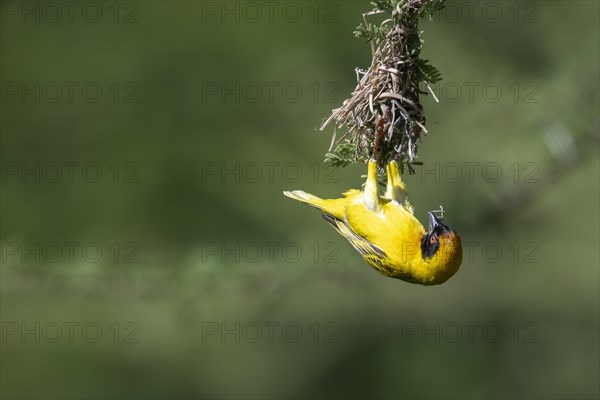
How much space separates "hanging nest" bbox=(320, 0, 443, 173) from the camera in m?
3.20

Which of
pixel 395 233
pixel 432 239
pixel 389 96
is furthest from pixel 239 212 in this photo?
pixel 389 96

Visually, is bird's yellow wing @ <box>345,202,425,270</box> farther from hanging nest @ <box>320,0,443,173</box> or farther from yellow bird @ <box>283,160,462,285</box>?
hanging nest @ <box>320,0,443,173</box>

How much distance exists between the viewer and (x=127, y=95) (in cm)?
957

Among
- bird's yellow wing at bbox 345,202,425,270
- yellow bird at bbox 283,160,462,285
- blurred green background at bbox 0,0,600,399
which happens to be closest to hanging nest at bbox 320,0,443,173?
yellow bird at bbox 283,160,462,285

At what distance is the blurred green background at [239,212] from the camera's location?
287 inches

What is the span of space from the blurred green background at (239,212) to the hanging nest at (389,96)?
2.53 metres

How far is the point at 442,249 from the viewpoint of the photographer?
13.2ft

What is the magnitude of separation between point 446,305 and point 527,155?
428 cm

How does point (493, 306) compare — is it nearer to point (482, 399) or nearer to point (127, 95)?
point (482, 399)

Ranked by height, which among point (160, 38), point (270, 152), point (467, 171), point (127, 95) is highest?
point (160, 38)

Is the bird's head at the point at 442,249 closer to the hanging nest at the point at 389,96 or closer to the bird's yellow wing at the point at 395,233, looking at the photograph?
the bird's yellow wing at the point at 395,233

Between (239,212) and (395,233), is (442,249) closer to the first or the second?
(395,233)

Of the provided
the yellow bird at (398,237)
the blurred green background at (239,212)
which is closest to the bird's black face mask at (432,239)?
the yellow bird at (398,237)

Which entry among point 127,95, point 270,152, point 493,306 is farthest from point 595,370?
point 127,95
